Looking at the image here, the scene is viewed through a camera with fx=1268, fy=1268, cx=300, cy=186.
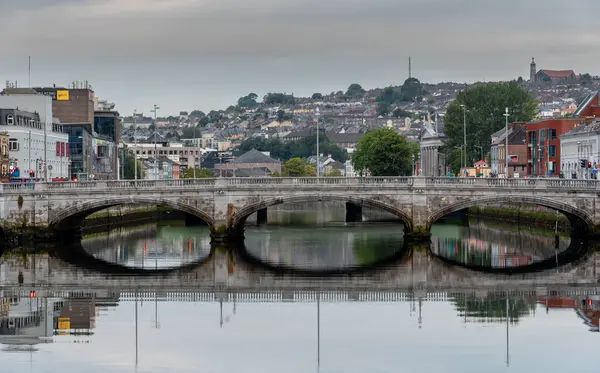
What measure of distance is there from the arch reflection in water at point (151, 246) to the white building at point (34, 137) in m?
14.6

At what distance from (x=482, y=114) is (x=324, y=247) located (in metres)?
68.1

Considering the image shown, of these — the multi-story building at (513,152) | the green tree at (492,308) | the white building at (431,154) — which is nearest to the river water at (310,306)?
the green tree at (492,308)

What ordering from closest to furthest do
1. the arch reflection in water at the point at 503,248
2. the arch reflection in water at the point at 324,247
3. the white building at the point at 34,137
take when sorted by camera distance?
the arch reflection in water at the point at 503,248 → the arch reflection in water at the point at 324,247 → the white building at the point at 34,137

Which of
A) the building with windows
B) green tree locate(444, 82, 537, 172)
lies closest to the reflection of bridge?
green tree locate(444, 82, 537, 172)

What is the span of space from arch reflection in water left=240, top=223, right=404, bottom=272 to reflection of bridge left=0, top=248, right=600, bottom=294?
301 centimetres

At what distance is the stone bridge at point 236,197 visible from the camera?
72000 mm

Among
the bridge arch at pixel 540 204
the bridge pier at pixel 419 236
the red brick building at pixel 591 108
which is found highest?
the red brick building at pixel 591 108

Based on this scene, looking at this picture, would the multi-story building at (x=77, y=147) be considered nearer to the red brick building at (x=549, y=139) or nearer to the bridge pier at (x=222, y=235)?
the red brick building at (x=549, y=139)

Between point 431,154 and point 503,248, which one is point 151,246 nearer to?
point 503,248

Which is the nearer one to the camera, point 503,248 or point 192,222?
point 503,248

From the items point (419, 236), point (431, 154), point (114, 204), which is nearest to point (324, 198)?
point (419, 236)

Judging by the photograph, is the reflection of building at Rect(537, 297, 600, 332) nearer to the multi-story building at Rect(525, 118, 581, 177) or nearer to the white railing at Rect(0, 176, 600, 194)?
the white railing at Rect(0, 176, 600, 194)

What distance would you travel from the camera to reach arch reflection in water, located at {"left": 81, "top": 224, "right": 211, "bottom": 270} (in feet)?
213

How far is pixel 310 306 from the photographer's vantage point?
45.9m
